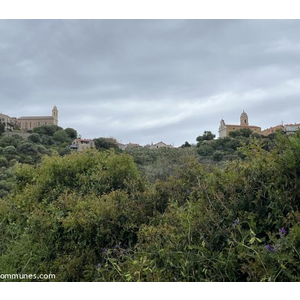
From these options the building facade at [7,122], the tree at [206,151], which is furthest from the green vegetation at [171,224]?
the building facade at [7,122]

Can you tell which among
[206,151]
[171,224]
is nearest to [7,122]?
[206,151]

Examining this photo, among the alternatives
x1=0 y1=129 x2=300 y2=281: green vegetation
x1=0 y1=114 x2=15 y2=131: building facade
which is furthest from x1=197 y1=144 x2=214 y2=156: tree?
x1=0 y1=114 x2=15 y2=131: building facade

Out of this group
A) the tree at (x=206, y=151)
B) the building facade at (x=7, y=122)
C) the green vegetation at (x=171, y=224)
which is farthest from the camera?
the building facade at (x=7, y=122)

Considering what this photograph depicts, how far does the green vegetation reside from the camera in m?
1.91

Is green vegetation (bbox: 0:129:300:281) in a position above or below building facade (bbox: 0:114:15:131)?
below

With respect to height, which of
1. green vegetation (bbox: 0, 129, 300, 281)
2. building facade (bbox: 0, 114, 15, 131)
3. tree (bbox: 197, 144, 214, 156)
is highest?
building facade (bbox: 0, 114, 15, 131)

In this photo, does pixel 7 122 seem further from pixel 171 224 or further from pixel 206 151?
pixel 171 224

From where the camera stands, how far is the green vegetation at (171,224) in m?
1.91

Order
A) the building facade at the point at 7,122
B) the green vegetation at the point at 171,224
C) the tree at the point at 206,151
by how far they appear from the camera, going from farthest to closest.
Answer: the building facade at the point at 7,122
the tree at the point at 206,151
the green vegetation at the point at 171,224

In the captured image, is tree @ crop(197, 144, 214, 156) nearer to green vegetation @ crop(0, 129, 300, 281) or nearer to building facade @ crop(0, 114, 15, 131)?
green vegetation @ crop(0, 129, 300, 281)

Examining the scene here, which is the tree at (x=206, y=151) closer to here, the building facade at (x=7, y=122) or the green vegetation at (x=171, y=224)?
the green vegetation at (x=171, y=224)

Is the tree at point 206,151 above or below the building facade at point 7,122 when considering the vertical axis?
below

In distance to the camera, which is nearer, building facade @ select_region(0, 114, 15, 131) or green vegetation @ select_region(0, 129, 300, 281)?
green vegetation @ select_region(0, 129, 300, 281)
